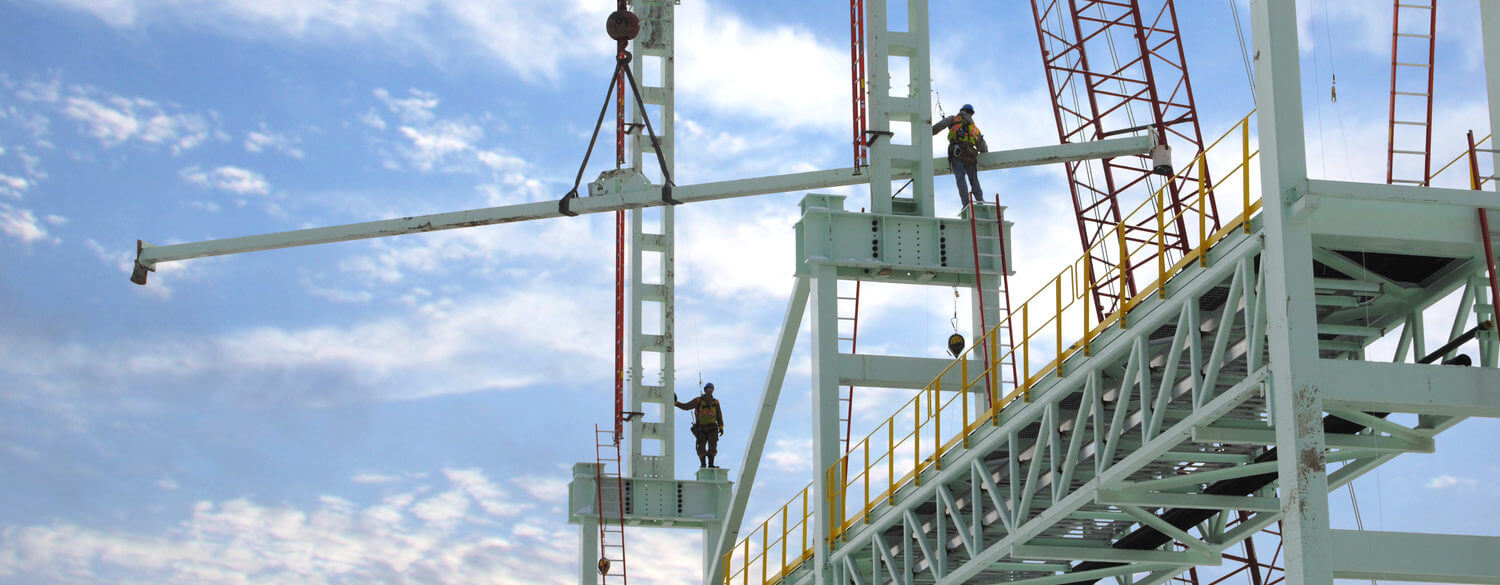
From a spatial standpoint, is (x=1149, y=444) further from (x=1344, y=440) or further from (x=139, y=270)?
(x=139, y=270)

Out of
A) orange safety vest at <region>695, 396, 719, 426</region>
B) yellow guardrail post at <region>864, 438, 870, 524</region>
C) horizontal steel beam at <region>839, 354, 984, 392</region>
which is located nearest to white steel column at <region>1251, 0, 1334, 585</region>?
yellow guardrail post at <region>864, 438, 870, 524</region>

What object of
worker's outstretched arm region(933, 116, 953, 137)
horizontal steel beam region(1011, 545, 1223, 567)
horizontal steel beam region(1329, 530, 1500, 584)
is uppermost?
worker's outstretched arm region(933, 116, 953, 137)

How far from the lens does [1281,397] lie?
17766mm

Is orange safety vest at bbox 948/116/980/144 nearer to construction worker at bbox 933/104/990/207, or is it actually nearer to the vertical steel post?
construction worker at bbox 933/104/990/207

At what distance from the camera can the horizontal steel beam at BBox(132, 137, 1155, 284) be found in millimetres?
30906

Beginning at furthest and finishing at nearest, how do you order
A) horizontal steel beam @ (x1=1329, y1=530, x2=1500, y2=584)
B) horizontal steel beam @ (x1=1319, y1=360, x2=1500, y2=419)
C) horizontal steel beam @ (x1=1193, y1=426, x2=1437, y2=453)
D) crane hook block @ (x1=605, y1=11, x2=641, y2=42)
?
crane hook block @ (x1=605, y1=11, x2=641, y2=42)
horizontal steel beam @ (x1=1193, y1=426, x2=1437, y2=453)
horizontal steel beam @ (x1=1319, y1=360, x2=1500, y2=419)
horizontal steel beam @ (x1=1329, y1=530, x2=1500, y2=584)

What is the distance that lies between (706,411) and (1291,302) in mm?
22853

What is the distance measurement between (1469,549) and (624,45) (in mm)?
20175

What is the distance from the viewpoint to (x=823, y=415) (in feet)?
92.8

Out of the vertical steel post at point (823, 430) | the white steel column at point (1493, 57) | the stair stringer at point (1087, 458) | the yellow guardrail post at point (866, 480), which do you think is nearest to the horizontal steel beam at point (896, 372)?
the vertical steel post at point (823, 430)

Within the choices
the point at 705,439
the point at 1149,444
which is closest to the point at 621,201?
the point at 705,439

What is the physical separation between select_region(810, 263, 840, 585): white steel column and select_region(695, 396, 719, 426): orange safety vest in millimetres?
10787

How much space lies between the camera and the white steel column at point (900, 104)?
99.5ft

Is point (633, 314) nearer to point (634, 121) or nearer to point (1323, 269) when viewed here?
point (634, 121)
